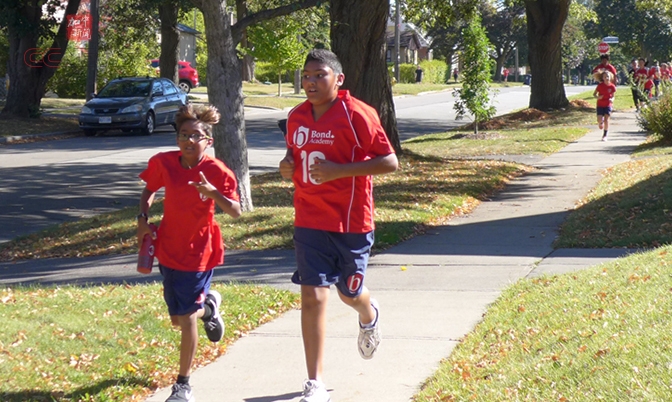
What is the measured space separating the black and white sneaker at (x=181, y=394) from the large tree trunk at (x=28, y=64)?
24.0 meters

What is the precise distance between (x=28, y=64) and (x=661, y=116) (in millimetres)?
18842

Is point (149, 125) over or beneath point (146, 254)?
beneath

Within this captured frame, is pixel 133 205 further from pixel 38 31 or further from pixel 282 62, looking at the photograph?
pixel 282 62

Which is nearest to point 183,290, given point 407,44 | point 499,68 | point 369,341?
point 369,341

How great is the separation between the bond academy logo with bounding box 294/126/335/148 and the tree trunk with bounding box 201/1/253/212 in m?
6.84

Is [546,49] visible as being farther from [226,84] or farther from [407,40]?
[407,40]

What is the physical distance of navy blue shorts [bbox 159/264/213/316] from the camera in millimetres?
4883

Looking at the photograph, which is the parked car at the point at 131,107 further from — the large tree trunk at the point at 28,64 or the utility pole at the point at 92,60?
the large tree trunk at the point at 28,64

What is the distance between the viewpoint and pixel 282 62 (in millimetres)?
43812

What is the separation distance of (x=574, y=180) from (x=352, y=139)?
1091cm

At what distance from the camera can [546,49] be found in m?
31.0

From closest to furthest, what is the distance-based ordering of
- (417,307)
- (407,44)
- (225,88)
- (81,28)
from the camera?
(417,307) → (225,88) → (81,28) → (407,44)

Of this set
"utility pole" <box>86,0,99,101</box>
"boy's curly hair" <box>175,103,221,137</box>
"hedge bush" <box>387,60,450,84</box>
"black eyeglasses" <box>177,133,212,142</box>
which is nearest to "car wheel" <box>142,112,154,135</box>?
"utility pole" <box>86,0,99,101</box>

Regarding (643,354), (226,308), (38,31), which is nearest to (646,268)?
(643,354)
